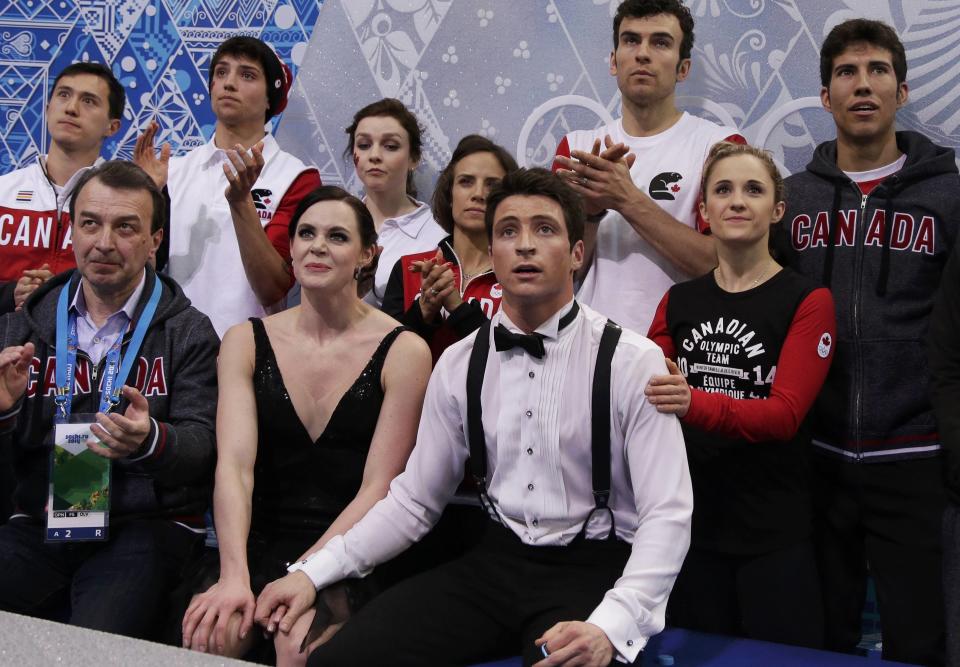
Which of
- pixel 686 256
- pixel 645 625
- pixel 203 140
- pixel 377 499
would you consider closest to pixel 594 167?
pixel 686 256

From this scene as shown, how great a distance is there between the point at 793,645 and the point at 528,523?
0.75 m

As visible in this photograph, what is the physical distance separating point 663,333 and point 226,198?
1.54m

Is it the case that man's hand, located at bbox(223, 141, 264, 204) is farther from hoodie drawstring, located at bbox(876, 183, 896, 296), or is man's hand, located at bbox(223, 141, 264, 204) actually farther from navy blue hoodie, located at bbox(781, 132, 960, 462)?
hoodie drawstring, located at bbox(876, 183, 896, 296)

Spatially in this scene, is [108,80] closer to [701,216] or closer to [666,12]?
[666,12]

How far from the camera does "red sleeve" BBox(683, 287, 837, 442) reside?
102 inches

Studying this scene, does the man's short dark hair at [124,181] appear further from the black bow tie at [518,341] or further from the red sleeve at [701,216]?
the red sleeve at [701,216]

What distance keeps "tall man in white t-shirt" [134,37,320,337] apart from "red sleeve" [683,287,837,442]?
5.22ft

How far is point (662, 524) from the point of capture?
2287mm

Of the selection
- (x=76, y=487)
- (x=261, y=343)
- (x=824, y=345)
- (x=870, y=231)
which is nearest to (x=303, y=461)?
(x=261, y=343)

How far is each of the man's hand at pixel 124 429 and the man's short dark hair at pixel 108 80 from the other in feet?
5.69

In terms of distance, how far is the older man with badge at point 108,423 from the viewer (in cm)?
270

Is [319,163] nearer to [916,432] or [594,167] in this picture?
[594,167]

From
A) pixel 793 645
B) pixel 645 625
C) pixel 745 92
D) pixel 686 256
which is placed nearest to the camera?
pixel 645 625

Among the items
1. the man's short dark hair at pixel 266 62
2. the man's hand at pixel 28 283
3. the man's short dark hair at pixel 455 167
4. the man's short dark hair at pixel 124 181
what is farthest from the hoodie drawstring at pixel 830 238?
the man's hand at pixel 28 283
